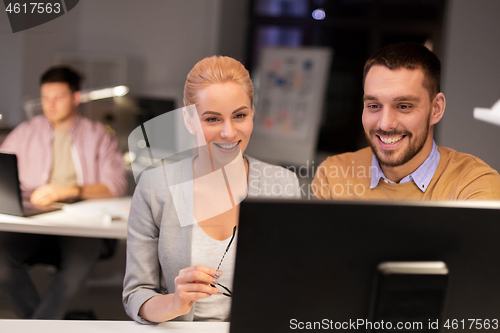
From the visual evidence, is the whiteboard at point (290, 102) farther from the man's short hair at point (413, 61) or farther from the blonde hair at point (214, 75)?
the blonde hair at point (214, 75)

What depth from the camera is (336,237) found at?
0.63 meters

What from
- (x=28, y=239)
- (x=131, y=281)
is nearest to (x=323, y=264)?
(x=131, y=281)

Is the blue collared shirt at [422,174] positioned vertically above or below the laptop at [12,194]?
above

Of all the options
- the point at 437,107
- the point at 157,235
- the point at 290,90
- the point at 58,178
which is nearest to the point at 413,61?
the point at 437,107

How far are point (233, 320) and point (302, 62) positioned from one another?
4.21 meters

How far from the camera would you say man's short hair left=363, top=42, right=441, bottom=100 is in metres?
1.51

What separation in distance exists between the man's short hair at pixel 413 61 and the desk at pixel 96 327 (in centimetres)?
104

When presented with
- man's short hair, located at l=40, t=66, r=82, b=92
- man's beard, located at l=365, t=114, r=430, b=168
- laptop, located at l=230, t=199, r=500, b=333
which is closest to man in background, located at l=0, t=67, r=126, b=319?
man's short hair, located at l=40, t=66, r=82, b=92

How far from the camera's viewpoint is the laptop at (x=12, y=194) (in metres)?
1.78

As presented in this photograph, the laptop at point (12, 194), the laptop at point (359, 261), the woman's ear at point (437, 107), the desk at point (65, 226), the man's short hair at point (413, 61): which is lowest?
the desk at point (65, 226)

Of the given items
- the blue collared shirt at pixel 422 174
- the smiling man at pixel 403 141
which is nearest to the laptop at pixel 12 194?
the smiling man at pixel 403 141

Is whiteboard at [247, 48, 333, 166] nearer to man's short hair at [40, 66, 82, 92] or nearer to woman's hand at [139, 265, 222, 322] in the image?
man's short hair at [40, 66, 82, 92]

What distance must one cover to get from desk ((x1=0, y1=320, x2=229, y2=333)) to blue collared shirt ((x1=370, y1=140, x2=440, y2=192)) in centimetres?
77

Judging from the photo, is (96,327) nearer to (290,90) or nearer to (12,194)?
(12,194)
